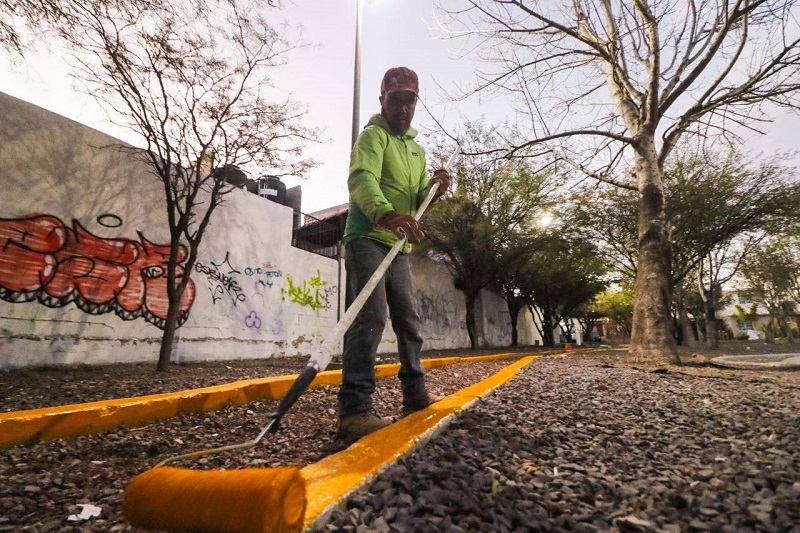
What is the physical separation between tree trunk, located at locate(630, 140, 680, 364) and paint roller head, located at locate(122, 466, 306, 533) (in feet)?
22.2

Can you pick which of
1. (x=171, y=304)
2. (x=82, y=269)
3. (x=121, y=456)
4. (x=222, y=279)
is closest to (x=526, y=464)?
(x=121, y=456)

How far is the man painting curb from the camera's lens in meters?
1.98

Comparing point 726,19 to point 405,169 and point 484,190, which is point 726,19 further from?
point 484,190

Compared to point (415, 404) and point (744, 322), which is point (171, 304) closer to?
point (415, 404)

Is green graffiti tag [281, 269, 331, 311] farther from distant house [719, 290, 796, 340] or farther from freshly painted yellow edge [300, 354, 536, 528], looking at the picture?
distant house [719, 290, 796, 340]

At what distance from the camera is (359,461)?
54.8 inches

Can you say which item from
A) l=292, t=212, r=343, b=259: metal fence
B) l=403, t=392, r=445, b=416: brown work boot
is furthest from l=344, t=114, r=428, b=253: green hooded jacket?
l=292, t=212, r=343, b=259: metal fence

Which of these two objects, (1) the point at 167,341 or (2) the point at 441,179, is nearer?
(2) the point at 441,179

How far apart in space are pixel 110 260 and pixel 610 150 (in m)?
9.09

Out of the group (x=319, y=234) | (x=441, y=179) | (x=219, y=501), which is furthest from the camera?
(x=319, y=234)

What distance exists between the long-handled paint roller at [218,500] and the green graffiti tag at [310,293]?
27.0 feet

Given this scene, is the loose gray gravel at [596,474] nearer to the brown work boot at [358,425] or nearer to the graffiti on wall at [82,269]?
the brown work boot at [358,425]

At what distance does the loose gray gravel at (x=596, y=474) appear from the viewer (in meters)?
1.07

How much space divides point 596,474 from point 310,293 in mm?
9087
